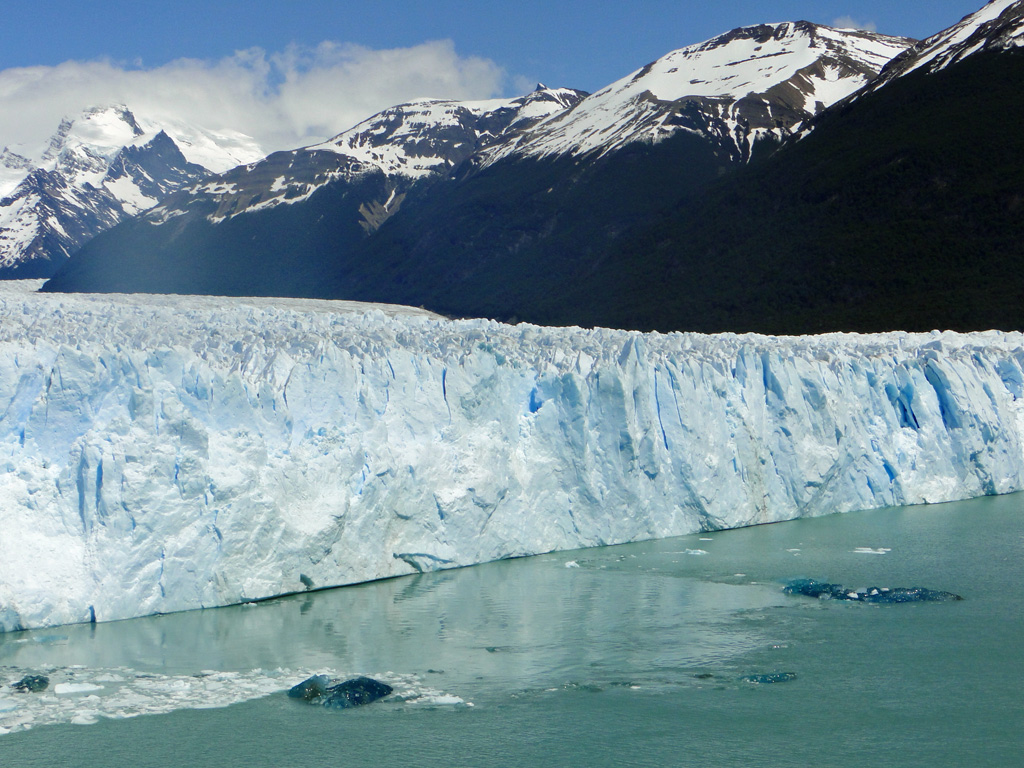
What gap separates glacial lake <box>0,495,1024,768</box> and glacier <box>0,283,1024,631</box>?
1.79ft

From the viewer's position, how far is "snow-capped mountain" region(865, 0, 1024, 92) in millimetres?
44656

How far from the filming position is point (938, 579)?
458 inches

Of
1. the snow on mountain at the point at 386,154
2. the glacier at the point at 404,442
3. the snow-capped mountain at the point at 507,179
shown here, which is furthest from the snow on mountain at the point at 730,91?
the glacier at the point at 404,442

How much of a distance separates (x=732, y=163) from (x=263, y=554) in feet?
190

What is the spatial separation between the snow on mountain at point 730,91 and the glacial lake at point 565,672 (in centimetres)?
5766

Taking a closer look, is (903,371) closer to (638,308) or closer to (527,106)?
(638,308)

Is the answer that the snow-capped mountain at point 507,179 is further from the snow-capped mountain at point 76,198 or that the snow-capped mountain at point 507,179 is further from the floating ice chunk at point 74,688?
the floating ice chunk at point 74,688

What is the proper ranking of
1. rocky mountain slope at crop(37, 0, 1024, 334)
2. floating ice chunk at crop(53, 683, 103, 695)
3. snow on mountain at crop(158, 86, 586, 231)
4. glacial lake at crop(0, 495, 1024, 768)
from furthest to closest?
snow on mountain at crop(158, 86, 586, 231) < rocky mountain slope at crop(37, 0, 1024, 334) < floating ice chunk at crop(53, 683, 103, 695) < glacial lake at crop(0, 495, 1024, 768)

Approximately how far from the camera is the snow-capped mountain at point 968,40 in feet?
147

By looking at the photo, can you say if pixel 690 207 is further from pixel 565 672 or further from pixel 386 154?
pixel 386 154

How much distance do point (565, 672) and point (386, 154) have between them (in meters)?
105

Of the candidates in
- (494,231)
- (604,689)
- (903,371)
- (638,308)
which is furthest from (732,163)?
(604,689)

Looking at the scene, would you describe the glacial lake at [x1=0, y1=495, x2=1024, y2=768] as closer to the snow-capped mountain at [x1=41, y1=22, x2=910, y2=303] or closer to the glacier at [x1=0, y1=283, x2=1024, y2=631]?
the glacier at [x1=0, y1=283, x2=1024, y2=631]

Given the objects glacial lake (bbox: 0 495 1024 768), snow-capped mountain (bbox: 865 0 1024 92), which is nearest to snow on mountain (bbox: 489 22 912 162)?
snow-capped mountain (bbox: 865 0 1024 92)
